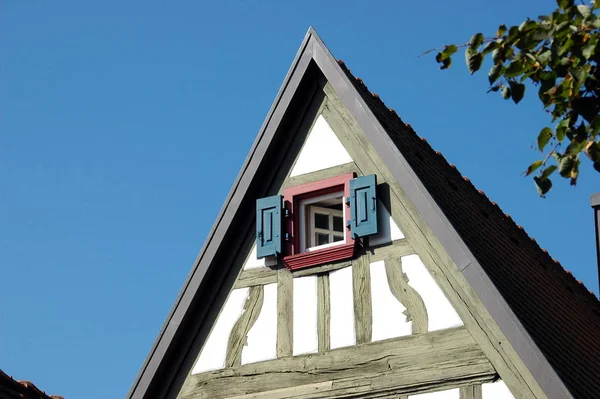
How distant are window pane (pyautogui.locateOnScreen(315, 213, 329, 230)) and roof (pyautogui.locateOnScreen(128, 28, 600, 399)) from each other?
2.28ft

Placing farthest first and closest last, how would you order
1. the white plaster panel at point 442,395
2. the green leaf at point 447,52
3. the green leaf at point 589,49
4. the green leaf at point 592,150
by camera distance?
the white plaster panel at point 442,395 → the green leaf at point 447,52 → the green leaf at point 592,150 → the green leaf at point 589,49

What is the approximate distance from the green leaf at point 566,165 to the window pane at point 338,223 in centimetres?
564

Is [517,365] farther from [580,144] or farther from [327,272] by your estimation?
[580,144]

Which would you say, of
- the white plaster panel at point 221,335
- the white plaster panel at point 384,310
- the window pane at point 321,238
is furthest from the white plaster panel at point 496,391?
the white plaster panel at point 221,335

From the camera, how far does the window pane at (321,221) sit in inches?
527

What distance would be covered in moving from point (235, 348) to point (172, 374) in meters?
0.85

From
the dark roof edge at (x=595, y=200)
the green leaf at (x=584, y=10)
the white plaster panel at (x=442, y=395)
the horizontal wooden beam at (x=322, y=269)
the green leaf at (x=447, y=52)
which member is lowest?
the white plaster panel at (x=442, y=395)

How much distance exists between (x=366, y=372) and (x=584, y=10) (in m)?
5.49

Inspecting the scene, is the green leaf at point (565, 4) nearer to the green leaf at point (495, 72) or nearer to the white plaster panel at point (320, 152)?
the green leaf at point (495, 72)

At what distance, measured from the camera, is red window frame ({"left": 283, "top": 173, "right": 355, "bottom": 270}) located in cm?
1268

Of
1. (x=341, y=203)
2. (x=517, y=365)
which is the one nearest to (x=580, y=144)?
(x=517, y=365)

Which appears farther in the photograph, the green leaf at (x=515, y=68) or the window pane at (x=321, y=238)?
the window pane at (x=321, y=238)

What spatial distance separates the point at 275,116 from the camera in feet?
44.9

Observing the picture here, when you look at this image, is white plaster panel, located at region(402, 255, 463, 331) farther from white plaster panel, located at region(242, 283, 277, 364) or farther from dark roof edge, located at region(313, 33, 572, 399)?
white plaster panel, located at region(242, 283, 277, 364)
